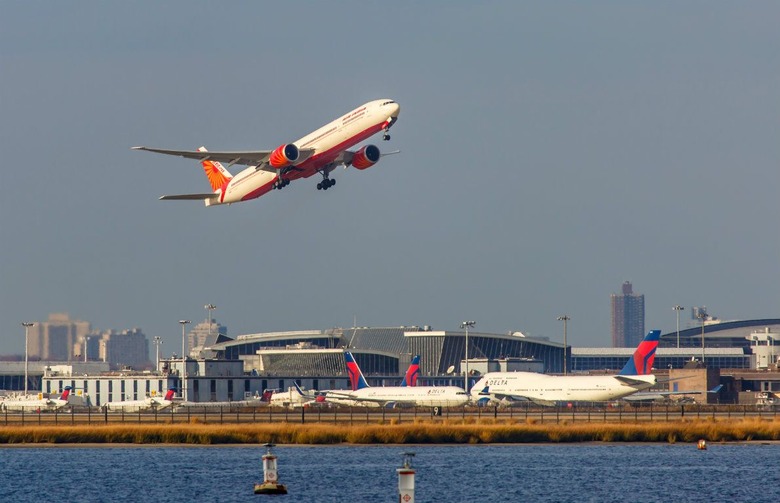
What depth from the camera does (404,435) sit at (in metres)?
88.5

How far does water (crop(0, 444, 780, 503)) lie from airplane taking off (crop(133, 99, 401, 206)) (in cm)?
1945

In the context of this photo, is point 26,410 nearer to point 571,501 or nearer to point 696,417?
point 696,417

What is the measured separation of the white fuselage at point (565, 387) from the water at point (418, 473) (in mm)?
38155

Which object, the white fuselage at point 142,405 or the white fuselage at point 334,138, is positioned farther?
the white fuselage at point 142,405

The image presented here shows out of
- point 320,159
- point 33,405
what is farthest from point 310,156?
point 33,405

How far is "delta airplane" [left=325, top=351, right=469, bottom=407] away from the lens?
12738 centimetres

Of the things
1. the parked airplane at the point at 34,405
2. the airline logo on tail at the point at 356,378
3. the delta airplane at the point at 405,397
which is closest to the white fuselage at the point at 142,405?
the parked airplane at the point at 34,405

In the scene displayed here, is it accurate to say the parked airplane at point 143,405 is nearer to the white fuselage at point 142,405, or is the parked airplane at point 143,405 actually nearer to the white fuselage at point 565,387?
the white fuselage at point 142,405

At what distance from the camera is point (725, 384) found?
150 meters

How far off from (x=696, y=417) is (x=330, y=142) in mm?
39454

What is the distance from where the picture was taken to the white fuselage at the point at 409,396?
5012 inches

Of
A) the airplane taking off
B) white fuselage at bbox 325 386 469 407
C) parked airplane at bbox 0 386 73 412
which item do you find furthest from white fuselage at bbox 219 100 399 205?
parked airplane at bbox 0 386 73 412

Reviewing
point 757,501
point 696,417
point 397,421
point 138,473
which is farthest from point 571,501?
point 696,417

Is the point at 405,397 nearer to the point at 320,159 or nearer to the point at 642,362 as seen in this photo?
the point at 642,362
